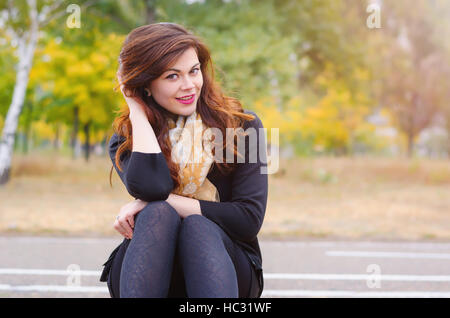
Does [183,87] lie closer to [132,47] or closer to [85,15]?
[132,47]

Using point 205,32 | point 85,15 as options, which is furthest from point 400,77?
point 85,15

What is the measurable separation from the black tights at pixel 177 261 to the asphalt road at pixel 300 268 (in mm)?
1870

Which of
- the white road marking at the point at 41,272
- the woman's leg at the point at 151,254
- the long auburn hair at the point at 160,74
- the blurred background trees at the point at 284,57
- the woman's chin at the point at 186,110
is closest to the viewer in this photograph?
the woman's leg at the point at 151,254

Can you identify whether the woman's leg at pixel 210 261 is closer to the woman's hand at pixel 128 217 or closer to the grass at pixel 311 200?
the woman's hand at pixel 128 217

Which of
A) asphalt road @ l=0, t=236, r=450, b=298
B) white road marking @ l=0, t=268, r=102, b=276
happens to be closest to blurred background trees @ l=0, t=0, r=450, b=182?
asphalt road @ l=0, t=236, r=450, b=298

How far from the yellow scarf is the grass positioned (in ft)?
14.9

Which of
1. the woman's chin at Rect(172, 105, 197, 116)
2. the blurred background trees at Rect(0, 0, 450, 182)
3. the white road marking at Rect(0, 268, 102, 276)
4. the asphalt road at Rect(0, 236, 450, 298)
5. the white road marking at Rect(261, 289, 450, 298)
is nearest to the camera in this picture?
the woman's chin at Rect(172, 105, 197, 116)

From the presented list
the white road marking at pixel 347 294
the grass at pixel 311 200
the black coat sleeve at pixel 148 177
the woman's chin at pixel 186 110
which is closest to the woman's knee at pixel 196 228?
the black coat sleeve at pixel 148 177

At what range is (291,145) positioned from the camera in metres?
19.0

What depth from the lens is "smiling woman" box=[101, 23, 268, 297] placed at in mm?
1890

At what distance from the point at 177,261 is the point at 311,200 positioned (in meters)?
8.83

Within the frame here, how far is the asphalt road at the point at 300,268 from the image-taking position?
3966 mm

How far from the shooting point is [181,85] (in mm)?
2145

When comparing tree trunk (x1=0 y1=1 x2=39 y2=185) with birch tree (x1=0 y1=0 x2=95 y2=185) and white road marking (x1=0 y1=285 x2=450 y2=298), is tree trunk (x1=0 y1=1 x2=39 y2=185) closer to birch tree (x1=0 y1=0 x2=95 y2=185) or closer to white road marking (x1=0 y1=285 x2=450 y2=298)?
birch tree (x1=0 y1=0 x2=95 y2=185)
